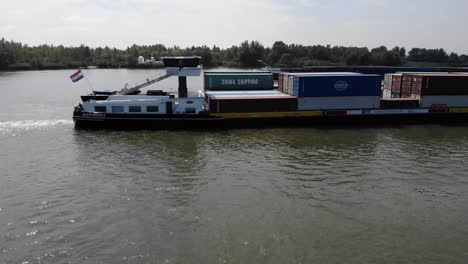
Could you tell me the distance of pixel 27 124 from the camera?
3762 cm

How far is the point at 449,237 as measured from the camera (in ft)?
52.4

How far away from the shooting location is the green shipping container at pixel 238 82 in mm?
45531

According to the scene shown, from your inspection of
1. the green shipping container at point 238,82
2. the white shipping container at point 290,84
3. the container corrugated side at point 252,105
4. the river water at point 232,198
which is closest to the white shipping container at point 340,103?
the container corrugated side at point 252,105

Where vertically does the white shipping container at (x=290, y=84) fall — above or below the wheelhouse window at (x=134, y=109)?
above

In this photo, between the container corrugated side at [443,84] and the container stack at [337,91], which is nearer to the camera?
the container stack at [337,91]

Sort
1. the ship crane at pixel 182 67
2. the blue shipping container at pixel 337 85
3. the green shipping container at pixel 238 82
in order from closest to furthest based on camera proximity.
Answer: the blue shipping container at pixel 337 85 < the ship crane at pixel 182 67 < the green shipping container at pixel 238 82

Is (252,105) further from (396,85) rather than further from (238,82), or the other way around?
(396,85)

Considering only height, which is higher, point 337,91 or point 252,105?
point 337,91

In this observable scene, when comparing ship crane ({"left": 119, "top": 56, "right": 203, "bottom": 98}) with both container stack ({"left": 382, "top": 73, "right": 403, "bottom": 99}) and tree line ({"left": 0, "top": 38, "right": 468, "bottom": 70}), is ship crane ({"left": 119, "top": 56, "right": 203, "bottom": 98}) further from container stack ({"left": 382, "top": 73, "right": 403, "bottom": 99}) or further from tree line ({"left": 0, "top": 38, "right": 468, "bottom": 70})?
tree line ({"left": 0, "top": 38, "right": 468, "bottom": 70})

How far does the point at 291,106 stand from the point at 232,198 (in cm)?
1948

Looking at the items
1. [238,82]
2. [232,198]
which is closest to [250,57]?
[238,82]

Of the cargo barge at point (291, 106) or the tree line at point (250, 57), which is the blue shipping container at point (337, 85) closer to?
the cargo barge at point (291, 106)

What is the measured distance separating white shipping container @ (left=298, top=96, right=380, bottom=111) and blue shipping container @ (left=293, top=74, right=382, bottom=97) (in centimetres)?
42

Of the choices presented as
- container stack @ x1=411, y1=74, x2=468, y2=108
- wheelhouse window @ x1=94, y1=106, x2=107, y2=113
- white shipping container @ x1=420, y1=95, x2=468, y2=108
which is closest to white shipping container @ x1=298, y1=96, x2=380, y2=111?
container stack @ x1=411, y1=74, x2=468, y2=108
